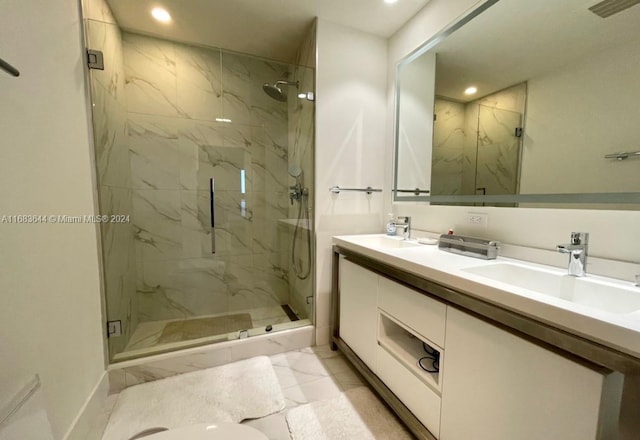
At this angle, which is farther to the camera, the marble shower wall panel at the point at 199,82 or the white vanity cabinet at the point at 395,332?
the marble shower wall panel at the point at 199,82

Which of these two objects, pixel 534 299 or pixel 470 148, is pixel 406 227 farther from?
pixel 534 299

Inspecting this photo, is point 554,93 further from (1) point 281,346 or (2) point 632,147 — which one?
(1) point 281,346

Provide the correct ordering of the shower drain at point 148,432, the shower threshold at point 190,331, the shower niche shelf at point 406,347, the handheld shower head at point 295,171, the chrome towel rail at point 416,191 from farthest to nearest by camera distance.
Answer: the handheld shower head at point 295,171 < the chrome towel rail at point 416,191 < the shower threshold at point 190,331 < the shower drain at point 148,432 < the shower niche shelf at point 406,347

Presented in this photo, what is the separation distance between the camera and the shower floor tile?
5.73 feet

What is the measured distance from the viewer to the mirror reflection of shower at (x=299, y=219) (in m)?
2.10

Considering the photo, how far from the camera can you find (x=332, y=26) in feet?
6.07

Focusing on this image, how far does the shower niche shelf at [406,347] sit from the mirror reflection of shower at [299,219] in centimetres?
87

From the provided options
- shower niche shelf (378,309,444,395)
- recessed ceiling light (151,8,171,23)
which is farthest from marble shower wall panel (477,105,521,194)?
recessed ceiling light (151,8,171,23)

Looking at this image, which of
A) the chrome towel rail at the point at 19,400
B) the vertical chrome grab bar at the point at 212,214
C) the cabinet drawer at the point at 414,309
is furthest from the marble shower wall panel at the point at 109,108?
the cabinet drawer at the point at 414,309

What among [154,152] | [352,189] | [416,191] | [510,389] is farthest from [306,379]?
[154,152]

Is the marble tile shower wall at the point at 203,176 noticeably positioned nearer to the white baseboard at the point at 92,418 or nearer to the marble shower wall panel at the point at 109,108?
the marble shower wall panel at the point at 109,108

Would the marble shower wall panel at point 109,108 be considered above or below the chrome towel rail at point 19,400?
above

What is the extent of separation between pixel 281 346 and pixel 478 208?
5.36ft

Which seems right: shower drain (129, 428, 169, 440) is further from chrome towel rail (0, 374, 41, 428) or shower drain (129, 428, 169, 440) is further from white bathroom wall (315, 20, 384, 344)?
white bathroom wall (315, 20, 384, 344)
